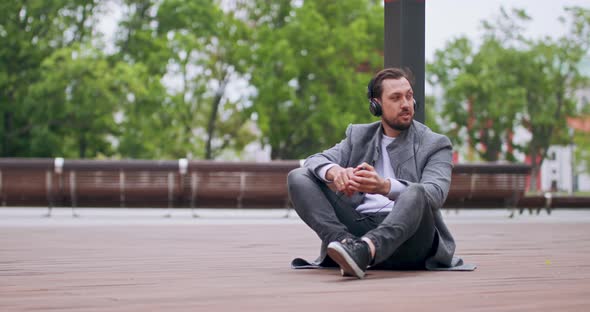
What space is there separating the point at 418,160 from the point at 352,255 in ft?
2.98

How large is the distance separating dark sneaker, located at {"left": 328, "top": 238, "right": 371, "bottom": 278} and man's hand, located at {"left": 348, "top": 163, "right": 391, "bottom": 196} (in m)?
0.32

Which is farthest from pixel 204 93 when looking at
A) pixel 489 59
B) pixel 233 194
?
pixel 233 194

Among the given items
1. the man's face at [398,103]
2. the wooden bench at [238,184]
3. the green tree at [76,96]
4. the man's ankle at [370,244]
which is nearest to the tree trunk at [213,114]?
the green tree at [76,96]

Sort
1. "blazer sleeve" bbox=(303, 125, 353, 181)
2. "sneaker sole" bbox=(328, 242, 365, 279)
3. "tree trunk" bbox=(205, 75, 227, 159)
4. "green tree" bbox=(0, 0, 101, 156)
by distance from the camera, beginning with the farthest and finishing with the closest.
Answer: "tree trunk" bbox=(205, 75, 227, 159)
"green tree" bbox=(0, 0, 101, 156)
"blazer sleeve" bbox=(303, 125, 353, 181)
"sneaker sole" bbox=(328, 242, 365, 279)

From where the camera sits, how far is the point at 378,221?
16.6 feet

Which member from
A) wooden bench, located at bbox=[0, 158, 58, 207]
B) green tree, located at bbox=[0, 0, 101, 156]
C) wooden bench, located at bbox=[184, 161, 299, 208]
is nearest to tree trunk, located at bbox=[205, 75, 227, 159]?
green tree, located at bbox=[0, 0, 101, 156]

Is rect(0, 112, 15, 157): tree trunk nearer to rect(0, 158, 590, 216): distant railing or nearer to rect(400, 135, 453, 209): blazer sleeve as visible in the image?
rect(0, 158, 590, 216): distant railing

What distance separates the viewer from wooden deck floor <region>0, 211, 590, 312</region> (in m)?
3.49

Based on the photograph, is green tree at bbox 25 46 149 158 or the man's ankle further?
green tree at bbox 25 46 149 158

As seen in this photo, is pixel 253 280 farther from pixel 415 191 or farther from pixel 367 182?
pixel 415 191

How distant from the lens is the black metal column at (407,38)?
6.12 meters

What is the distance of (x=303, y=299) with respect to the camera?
365 cm

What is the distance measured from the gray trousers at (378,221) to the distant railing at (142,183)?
9388 millimetres

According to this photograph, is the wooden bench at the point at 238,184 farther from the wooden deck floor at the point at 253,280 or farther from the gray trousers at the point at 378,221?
the gray trousers at the point at 378,221
